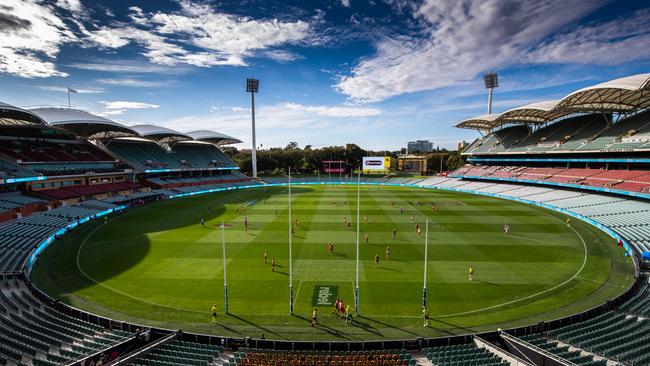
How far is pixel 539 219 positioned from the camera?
4338 centimetres

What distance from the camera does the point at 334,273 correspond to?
987 inches

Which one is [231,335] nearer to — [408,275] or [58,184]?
[408,275]

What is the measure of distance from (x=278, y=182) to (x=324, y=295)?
83846 millimetres

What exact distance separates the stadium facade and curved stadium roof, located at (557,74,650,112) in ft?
0.80

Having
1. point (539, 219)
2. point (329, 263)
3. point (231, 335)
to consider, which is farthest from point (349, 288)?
point (539, 219)

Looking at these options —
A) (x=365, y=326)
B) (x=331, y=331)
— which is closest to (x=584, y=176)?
(x=365, y=326)

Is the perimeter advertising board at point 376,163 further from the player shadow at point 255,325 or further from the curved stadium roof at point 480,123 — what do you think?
the player shadow at point 255,325

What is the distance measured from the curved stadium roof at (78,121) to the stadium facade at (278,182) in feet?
1.12

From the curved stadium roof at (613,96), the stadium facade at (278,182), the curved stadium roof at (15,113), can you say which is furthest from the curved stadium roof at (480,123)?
the curved stadium roof at (15,113)

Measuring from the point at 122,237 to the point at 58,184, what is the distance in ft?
96.1

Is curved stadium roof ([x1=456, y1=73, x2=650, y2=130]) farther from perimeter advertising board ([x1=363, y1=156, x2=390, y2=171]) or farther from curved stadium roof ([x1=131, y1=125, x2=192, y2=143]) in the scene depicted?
curved stadium roof ([x1=131, y1=125, x2=192, y2=143])

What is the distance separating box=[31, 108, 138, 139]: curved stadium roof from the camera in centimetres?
5056

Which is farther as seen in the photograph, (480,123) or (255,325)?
(480,123)

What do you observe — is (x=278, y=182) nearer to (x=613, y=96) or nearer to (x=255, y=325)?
(x=613, y=96)
